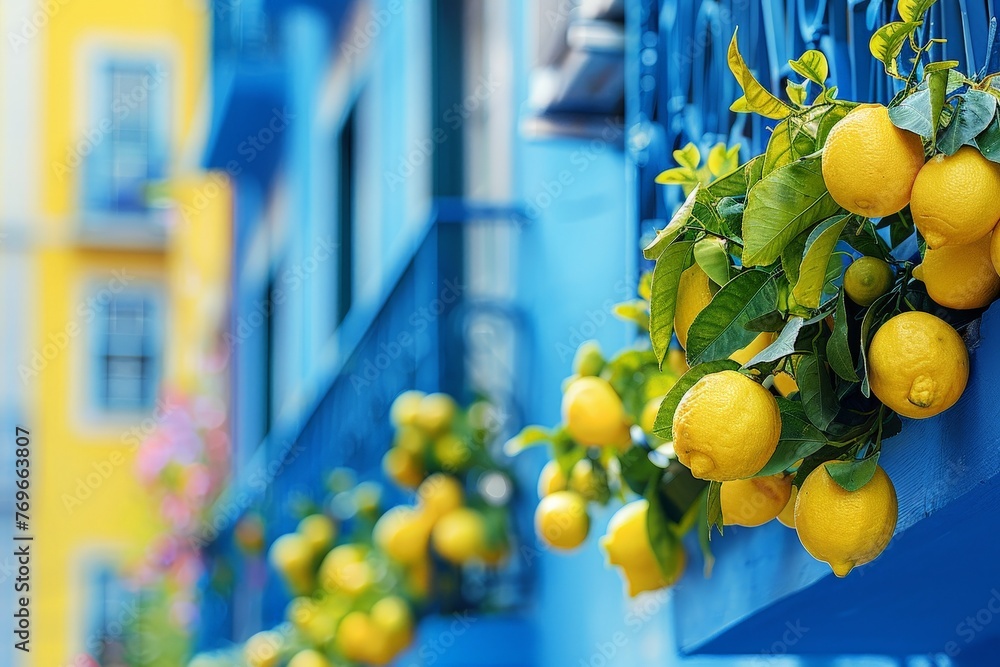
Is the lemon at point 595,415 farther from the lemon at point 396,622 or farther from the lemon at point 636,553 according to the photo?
the lemon at point 396,622

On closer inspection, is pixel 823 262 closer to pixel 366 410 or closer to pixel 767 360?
pixel 767 360

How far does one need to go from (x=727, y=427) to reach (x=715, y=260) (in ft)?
0.60

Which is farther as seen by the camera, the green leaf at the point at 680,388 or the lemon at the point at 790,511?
the lemon at the point at 790,511

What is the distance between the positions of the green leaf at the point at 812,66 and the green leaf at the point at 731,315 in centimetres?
19

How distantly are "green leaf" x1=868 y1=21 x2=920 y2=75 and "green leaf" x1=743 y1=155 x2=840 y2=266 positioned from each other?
0.11m

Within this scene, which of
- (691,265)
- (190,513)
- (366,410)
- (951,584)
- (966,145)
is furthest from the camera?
(190,513)

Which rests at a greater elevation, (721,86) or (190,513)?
(721,86)

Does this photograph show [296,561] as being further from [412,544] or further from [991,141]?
[991,141]

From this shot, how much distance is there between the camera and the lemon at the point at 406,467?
3873 mm

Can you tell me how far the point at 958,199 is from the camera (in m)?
1.06

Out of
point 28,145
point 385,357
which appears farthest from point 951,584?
point 28,145

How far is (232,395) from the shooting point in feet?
36.6

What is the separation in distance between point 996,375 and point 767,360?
0.20 meters

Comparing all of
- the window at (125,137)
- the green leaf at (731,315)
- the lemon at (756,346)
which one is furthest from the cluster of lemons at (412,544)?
the window at (125,137)
